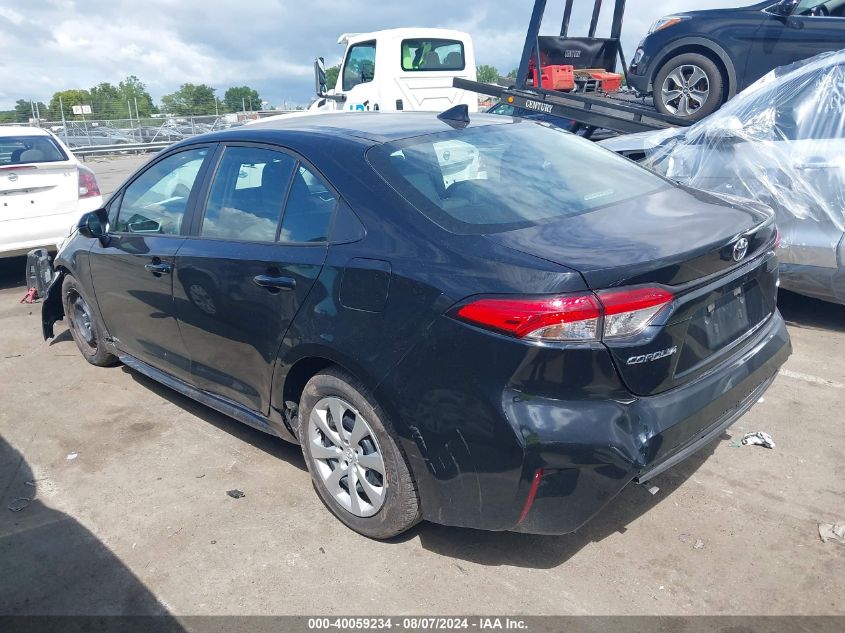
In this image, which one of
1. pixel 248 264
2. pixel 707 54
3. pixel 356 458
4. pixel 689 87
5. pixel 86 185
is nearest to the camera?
pixel 356 458

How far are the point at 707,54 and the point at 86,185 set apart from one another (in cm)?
703

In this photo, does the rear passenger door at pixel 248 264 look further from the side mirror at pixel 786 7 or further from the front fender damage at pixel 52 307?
the side mirror at pixel 786 7

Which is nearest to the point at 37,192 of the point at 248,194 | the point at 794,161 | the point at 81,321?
the point at 81,321

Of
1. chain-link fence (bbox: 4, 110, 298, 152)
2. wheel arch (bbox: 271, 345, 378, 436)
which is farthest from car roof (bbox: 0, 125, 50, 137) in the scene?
chain-link fence (bbox: 4, 110, 298, 152)

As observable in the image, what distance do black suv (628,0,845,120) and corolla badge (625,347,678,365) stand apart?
21.0ft

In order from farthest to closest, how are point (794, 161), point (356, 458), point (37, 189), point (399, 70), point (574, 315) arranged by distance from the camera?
1. point (399, 70)
2. point (37, 189)
3. point (794, 161)
4. point (356, 458)
5. point (574, 315)

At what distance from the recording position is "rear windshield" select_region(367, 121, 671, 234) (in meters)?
2.67

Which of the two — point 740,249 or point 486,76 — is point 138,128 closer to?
point 486,76

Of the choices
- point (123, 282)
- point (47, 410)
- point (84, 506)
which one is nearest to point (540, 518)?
point (84, 506)

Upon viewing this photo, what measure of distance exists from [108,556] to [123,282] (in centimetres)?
173

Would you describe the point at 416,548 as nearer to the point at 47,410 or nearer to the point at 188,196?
the point at 188,196

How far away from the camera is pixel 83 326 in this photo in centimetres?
506

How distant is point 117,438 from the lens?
401 cm

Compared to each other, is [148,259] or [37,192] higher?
[37,192]
